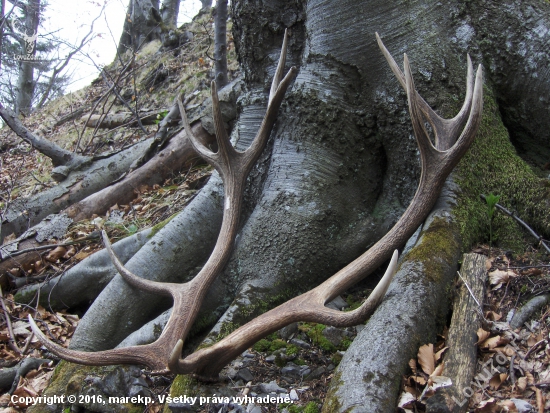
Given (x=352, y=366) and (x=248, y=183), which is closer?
(x=352, y=366)

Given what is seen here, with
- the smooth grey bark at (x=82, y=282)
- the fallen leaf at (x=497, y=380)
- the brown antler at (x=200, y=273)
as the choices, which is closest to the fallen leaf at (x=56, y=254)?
the smooth grey bark at (x=82, y=282)

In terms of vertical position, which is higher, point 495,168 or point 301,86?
point 301,86

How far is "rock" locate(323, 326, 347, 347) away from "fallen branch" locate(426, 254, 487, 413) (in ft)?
2.38

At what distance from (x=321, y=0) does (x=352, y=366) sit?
2.67 m

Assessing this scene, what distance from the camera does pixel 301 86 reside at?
343cm

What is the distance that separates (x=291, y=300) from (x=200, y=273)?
74 centimetres

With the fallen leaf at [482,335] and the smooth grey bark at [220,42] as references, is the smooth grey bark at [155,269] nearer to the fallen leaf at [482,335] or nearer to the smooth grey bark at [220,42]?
the fallen leaf at [482,335]

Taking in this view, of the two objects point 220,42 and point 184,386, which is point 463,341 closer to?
point 184,386

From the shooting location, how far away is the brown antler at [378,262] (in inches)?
89.6

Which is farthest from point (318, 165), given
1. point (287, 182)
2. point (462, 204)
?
point (462, 204)

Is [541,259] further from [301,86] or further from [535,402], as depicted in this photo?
[301,86]

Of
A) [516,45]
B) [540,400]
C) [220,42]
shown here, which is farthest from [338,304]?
[220,42]

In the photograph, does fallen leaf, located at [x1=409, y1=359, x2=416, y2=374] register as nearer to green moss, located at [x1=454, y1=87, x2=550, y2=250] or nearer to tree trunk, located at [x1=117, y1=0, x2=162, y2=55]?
green moss, located at [x1=454, y1=87, x2=550, y2=250]

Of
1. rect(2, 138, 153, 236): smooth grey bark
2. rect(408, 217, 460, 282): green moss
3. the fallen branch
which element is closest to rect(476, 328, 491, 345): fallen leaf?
the fallen branch
